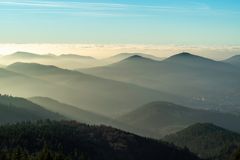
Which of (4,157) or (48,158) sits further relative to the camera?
(4,157)

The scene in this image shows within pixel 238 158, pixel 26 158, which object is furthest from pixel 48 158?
pixel 238 158

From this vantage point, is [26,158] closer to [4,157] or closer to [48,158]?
[4,157]

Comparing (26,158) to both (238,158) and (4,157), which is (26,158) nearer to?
(4,157)

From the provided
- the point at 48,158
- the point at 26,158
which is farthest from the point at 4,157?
the point at 48,158

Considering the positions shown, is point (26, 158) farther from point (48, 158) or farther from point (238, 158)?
point (238, 158)

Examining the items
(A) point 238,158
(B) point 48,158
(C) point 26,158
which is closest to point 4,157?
(C) point 26,158

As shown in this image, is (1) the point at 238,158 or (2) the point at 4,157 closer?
(1) the point at 238,158
